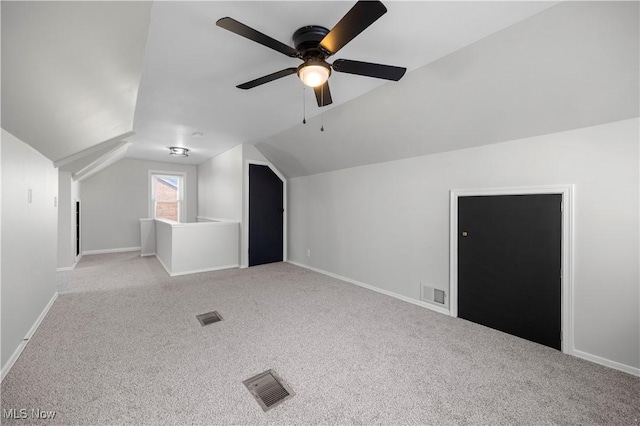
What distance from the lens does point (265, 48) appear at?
6.73ft

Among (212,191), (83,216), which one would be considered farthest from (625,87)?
(83,216)

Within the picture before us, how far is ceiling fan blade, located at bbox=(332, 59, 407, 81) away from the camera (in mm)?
1784

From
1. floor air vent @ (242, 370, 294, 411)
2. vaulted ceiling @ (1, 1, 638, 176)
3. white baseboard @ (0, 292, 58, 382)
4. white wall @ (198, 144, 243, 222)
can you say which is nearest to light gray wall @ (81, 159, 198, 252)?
white wall @ (198, 144, 243, 222)

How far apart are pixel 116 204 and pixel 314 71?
7065 mm

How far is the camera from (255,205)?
5.33m

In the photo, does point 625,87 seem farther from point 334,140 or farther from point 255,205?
point 255,205

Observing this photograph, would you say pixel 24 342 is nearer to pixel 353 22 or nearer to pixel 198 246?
pixel 198 246

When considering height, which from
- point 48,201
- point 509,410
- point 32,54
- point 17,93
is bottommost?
point 509,410

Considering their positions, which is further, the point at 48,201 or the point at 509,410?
the point at 48,201

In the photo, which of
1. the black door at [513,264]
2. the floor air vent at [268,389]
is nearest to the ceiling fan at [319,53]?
the black door at [513,264]

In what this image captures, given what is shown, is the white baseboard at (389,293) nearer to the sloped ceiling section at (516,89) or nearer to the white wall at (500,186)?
the white wall at (500,186)

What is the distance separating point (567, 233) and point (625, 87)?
110 centimetres
